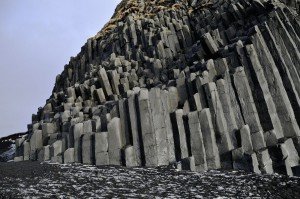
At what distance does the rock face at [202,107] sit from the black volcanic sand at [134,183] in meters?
1.16

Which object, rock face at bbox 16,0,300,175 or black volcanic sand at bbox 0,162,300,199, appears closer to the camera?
black volcanic sand at bbox 0,162,300,199

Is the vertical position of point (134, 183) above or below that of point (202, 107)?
below

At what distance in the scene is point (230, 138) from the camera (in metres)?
17.9

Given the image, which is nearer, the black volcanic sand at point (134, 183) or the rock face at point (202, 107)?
the black volcanic sand at point (134, 183)

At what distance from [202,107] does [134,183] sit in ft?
19.7

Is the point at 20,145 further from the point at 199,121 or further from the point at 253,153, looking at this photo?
the point at 253,153

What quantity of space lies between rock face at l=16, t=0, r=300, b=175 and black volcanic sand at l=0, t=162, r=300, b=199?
3.79 ft

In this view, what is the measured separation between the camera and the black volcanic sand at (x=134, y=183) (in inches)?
517

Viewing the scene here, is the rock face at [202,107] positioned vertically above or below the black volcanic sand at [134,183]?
above

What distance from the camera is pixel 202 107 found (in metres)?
19.2

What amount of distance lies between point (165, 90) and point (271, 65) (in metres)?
5.53

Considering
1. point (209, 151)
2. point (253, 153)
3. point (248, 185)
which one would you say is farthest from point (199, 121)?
point (248, 185)

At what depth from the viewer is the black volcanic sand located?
13.1 m

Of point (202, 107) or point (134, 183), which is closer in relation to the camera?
point (134, 183)
